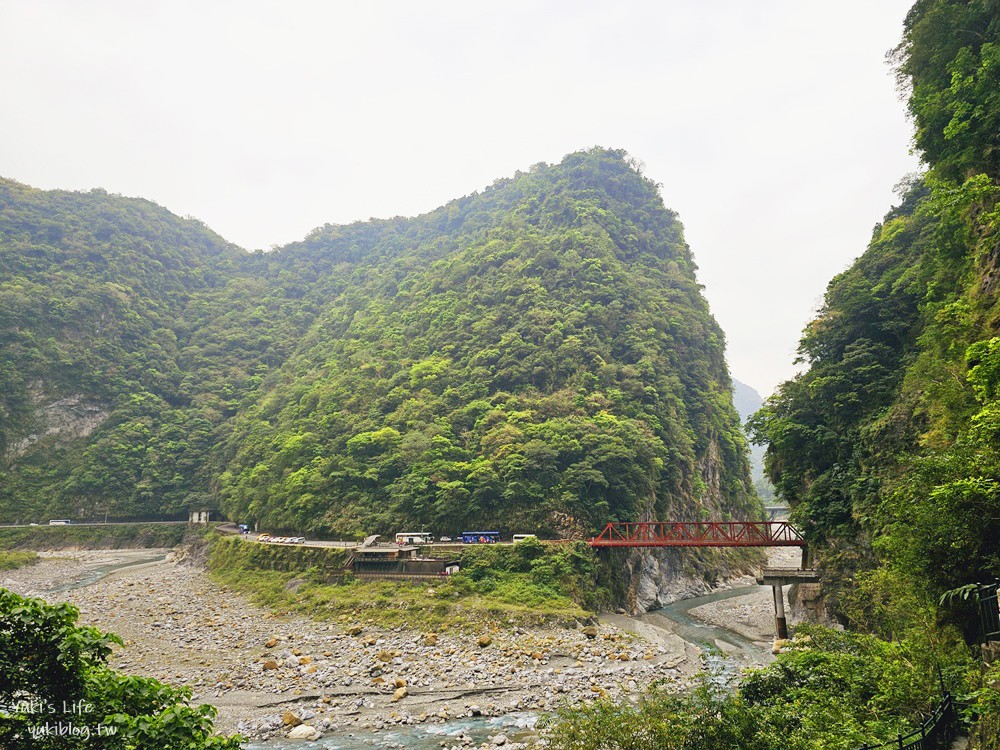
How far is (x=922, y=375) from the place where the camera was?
832 inches

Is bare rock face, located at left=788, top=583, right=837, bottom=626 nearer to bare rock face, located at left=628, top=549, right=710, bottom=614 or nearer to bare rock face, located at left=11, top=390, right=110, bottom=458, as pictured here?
bare rock face, located at left=628, top=549, right=710, bottom=614

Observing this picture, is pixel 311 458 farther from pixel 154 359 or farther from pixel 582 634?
pixel 154 359

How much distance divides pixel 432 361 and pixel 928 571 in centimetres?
5010

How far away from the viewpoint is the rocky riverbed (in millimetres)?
19312

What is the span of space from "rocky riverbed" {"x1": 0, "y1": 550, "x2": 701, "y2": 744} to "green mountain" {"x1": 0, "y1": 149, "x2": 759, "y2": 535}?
11.5 m

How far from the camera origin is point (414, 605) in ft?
102

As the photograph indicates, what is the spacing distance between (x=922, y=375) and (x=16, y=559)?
7826 centimetres

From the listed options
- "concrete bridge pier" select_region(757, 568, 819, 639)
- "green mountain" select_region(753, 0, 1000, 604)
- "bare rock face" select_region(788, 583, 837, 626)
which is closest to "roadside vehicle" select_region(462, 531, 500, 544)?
"concrete bridge pier" select_region(757, 568, 819, 639)

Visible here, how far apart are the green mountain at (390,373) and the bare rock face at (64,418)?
0.93ft

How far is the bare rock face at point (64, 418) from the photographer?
232 ft

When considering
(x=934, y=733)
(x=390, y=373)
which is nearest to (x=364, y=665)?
(x=934, y=733)

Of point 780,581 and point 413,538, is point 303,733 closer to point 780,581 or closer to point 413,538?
point 413,538

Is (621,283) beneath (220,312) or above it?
beneath

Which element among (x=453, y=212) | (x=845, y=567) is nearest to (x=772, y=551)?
(x=845, y=567)
